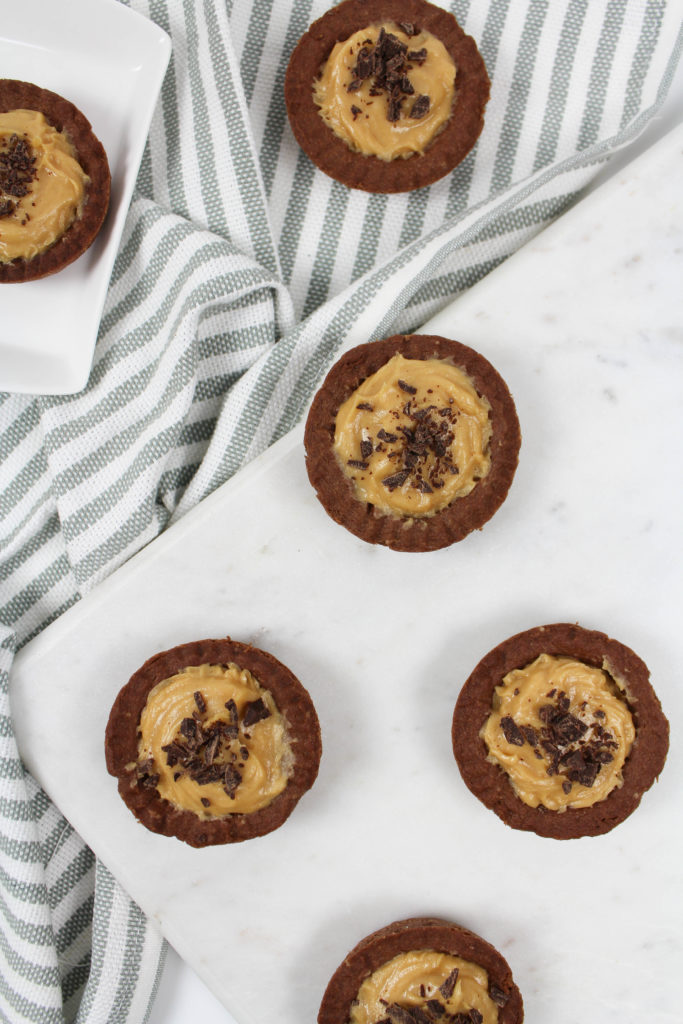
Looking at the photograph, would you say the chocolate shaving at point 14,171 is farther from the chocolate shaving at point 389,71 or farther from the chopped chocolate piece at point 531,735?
the chopped chocolate piece at point 531,735

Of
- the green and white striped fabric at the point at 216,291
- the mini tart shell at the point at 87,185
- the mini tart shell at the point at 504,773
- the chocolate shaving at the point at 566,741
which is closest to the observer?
the chocolate shaving at the point at 566,741

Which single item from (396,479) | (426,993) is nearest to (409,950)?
(426,993)

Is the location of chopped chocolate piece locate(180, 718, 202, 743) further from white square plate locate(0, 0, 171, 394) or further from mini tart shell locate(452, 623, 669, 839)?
white square plate locate(0, 0, 171, 394)

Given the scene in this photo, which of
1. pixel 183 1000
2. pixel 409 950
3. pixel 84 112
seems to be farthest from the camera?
pixel 183 1000

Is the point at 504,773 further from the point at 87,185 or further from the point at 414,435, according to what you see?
the point at 87,185

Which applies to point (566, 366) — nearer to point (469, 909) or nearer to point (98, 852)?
point (469, 909)

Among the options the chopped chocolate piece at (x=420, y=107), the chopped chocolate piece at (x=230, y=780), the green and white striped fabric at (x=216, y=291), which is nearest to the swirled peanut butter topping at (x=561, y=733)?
the chopped chocolate piece at (x=230, y=780)
